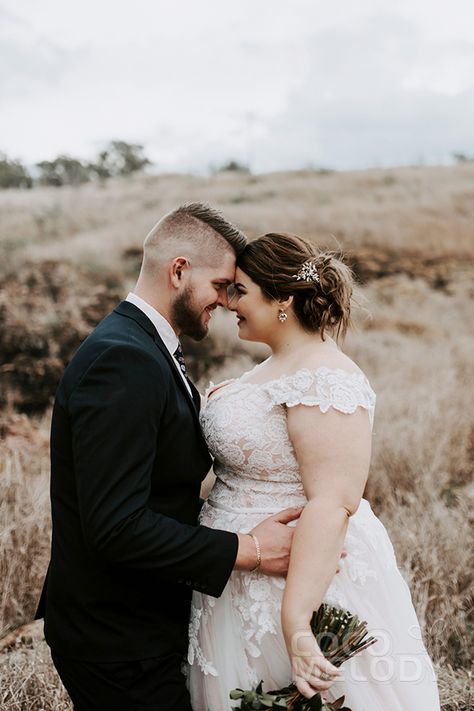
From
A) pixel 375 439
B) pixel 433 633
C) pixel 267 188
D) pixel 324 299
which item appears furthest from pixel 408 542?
pixel 267 188

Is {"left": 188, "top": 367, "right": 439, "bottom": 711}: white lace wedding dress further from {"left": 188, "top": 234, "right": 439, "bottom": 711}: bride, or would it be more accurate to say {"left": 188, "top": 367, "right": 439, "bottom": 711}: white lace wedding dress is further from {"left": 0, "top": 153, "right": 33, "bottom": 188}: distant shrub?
{"left": 0, "top": 153, "right": 33, "bottom": 188}: distant shrub

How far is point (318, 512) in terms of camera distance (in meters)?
2.16

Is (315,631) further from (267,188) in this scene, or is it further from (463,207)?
(267,188)

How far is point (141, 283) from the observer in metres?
2.52

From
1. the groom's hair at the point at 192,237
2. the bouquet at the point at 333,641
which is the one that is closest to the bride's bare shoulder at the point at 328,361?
the groom's hair at the point at 192,237

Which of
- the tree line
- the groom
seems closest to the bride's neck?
the groom

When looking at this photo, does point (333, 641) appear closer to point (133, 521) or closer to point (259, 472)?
point (259, 472)

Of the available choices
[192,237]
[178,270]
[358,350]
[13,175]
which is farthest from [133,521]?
[13,175]

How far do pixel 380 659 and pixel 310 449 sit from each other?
0.77 metres

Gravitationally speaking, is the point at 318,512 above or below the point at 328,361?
below

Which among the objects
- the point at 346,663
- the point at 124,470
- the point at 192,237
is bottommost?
the point at 346,663

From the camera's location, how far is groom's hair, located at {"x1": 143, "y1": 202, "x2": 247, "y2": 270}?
2.55 m

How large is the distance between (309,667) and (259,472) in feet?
2.25

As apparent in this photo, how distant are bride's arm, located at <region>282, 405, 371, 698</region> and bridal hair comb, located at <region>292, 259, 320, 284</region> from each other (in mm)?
541
